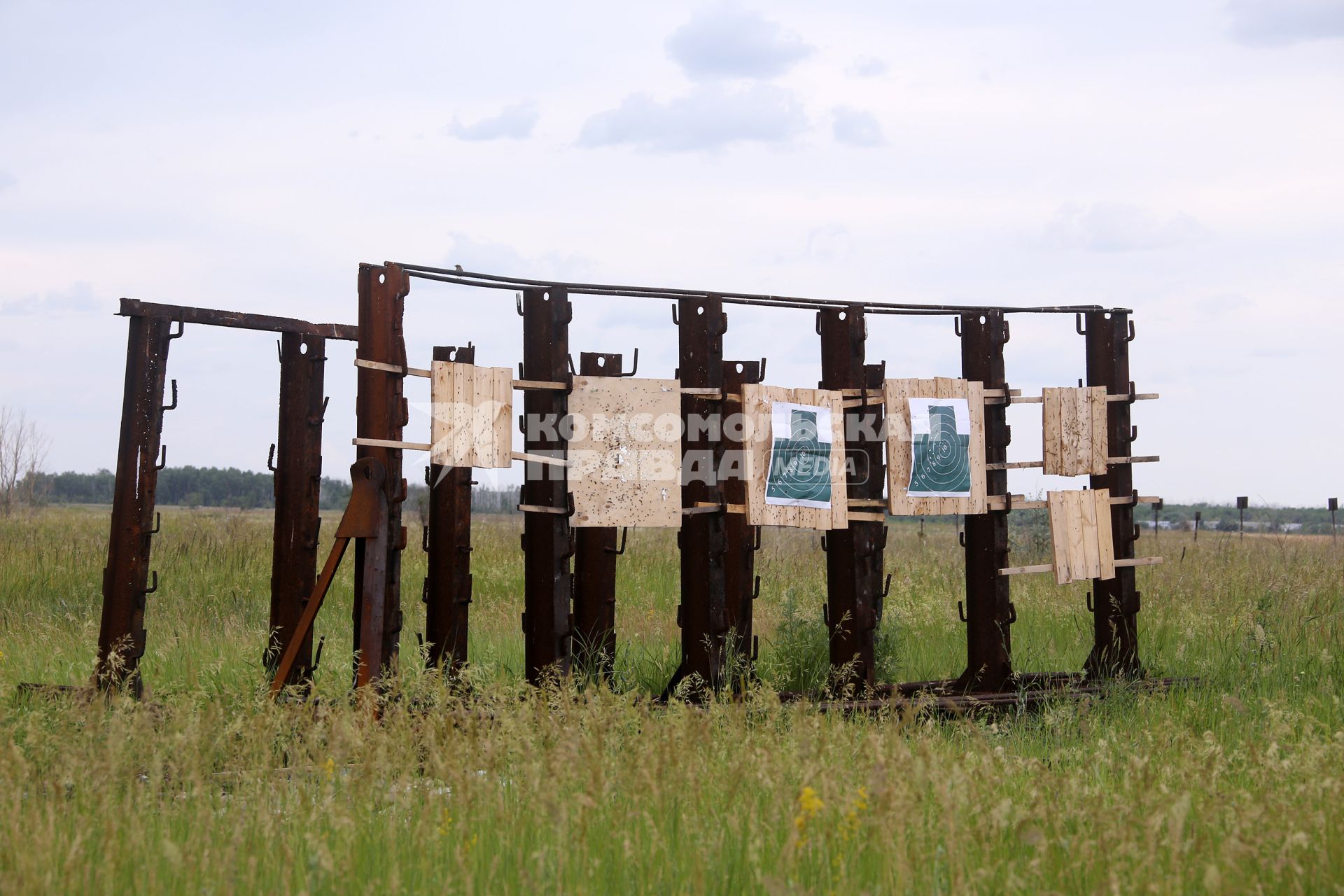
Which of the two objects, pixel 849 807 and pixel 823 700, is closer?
pixel 849 807

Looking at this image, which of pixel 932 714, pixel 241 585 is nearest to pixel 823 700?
pixel 932 714

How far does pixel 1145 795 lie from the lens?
4141 mm

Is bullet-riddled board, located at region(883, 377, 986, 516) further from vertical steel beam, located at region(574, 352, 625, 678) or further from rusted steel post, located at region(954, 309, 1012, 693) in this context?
vertical steel beam, located at region(574, 352, 625, 678)

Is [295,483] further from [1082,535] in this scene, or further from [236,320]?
[1082,535]

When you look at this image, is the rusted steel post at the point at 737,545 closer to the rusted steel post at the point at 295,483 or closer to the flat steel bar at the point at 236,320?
the flat steel bar at the point at 236,320

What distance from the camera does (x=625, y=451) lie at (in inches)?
286

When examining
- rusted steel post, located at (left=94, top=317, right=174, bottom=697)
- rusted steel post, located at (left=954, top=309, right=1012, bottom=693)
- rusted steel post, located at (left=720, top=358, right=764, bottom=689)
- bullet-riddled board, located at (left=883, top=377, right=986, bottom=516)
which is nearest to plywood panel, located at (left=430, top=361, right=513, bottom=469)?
rusted steel post, located at (left=720, top=358, right=764, bottom=689)

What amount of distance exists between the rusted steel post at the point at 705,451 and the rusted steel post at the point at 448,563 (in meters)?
1.45

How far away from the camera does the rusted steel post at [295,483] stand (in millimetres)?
7949

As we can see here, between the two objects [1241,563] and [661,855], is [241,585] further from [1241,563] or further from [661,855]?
[1241,563]

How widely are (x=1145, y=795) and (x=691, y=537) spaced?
4.03m

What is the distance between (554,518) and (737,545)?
200cm

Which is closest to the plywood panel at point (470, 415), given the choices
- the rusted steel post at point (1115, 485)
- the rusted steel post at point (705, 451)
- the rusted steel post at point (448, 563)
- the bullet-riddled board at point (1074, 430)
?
the rusted steel post at point (448, 563)

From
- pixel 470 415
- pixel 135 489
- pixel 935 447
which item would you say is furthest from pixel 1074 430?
pixel 135 489
